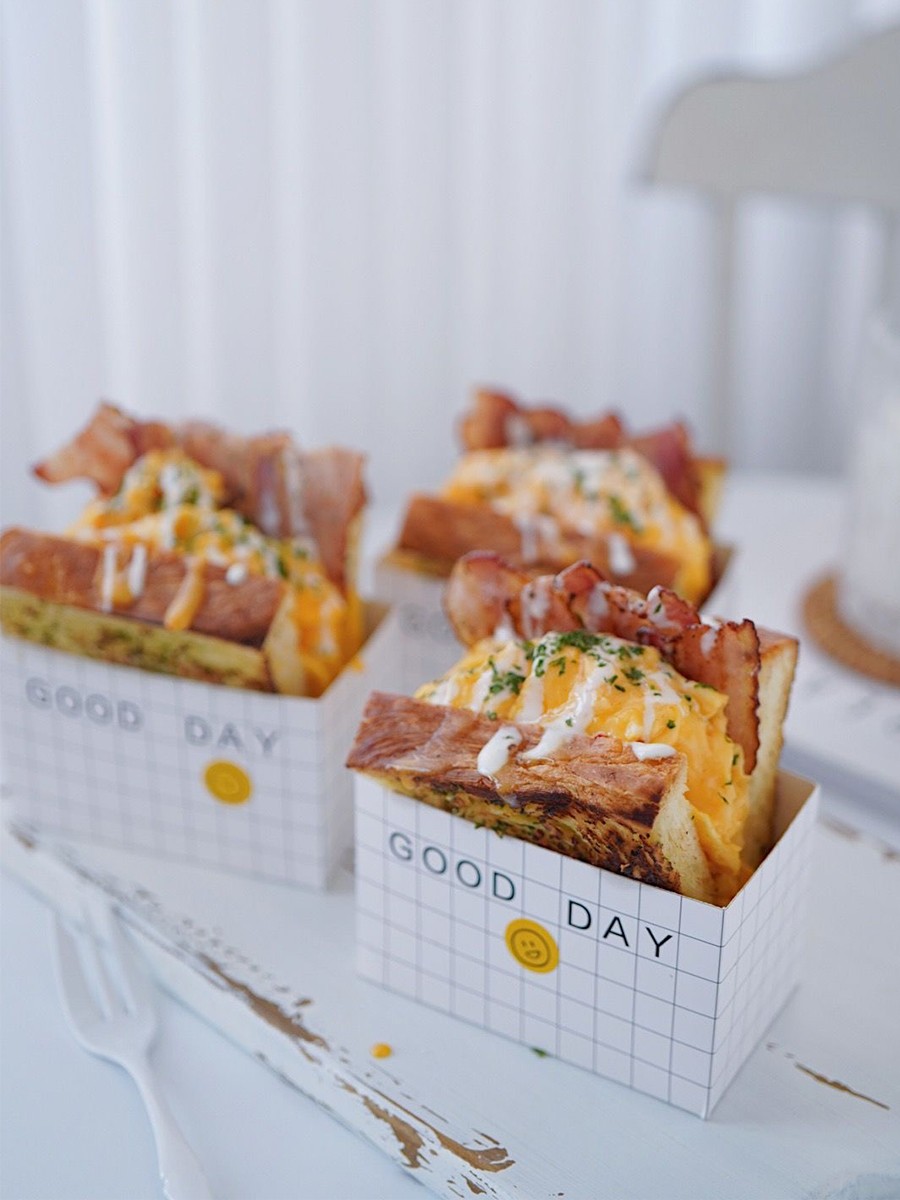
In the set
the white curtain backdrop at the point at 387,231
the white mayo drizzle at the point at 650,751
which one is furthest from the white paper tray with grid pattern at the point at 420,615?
the white curtain backdrop at the point at 387,231

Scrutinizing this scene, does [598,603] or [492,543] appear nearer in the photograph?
[598,603]

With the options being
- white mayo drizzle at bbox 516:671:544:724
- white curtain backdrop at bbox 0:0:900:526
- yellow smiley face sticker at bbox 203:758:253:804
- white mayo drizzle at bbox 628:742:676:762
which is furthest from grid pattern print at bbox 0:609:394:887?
white curtain backdrop at bbox 0:0:900:526

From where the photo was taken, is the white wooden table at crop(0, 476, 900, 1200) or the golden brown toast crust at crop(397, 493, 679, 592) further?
the golden brown toast crust at crop(397, 493, 679, 592)

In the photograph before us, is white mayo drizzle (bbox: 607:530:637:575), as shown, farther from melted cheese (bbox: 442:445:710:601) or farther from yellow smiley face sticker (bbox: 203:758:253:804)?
yellow smiley face sticker (bbox: 203:758:253:804)

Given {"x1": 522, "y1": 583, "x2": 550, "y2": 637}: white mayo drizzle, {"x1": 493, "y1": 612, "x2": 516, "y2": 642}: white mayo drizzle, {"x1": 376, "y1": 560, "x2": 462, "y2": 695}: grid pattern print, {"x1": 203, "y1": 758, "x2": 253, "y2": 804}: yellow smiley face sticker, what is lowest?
{"x1": 203, "y1": 758, "x2": 253, "y2": 804}: yellow smiley face sticker

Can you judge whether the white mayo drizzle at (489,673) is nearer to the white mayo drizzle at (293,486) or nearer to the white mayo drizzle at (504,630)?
the white mayo drizzle at (504,630)

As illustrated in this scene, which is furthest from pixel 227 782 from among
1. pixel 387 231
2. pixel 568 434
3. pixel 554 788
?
pixel 387 231

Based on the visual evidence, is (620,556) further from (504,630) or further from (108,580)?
(108,580)
